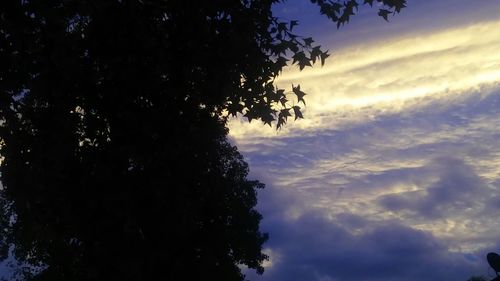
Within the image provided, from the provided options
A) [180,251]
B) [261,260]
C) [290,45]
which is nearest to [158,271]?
[180,251]

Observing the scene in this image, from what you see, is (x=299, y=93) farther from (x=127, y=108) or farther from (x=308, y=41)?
(x=127, y=108)

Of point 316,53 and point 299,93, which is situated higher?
point 316,53

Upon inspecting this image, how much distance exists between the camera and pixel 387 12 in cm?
909

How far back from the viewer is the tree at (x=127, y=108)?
7406mm

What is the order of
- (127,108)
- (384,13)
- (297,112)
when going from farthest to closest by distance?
Answer: (127,108), (297,112), (384,13)


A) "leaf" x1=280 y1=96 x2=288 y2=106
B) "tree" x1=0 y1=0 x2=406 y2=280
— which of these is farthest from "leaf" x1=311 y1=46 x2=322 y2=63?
"leaf" x1=280 y1=96 x2=288 y2=106

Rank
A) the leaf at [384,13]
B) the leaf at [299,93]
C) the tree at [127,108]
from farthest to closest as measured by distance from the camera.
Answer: the leaf at [299,93], the leaf at [384,13], the tree at [127,108]

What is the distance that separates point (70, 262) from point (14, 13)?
11877 mm

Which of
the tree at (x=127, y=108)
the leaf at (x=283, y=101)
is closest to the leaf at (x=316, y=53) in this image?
the tree at (x=127, y=108)

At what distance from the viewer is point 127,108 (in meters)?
11.5

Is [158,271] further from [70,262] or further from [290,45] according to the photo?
[290,45]

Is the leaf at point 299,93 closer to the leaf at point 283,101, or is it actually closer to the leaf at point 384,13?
the leaf at point 283,101

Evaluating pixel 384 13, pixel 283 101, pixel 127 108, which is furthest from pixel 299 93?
pixel 127 108

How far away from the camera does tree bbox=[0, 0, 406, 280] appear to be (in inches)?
A: 292
